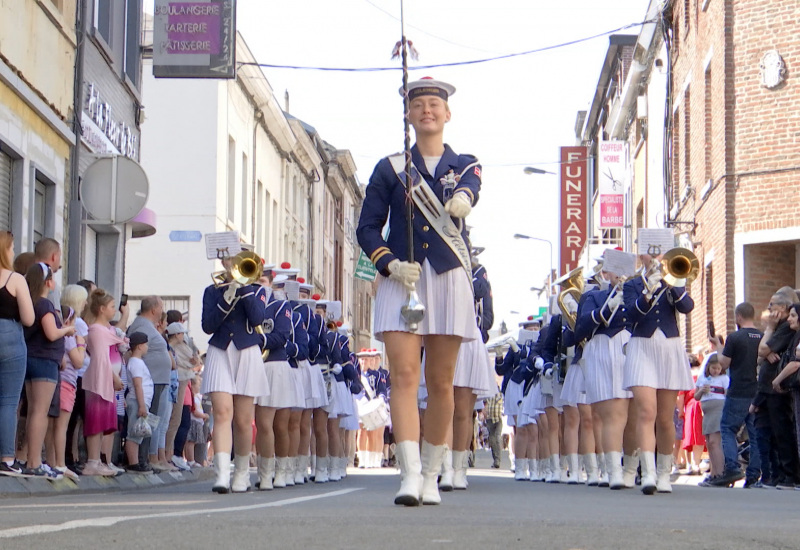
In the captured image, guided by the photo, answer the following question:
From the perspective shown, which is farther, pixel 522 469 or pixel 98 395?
pixel 522 469

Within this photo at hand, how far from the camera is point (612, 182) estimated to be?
52344mm

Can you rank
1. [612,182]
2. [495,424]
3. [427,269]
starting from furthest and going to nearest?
[612,182]
[495,424]
[427,269]

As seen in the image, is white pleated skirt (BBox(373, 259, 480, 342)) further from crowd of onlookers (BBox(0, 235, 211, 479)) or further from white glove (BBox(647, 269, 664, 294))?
crowd of onlookers (BBox(0, 235, 211, 479))

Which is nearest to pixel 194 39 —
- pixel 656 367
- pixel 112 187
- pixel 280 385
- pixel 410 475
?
pixel 112 187

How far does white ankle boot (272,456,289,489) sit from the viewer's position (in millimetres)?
15219

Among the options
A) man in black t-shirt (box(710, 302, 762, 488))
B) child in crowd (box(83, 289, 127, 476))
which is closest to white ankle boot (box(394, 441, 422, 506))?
child in crowd (box(83, 289, 127, 476))

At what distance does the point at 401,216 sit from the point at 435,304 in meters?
0.58

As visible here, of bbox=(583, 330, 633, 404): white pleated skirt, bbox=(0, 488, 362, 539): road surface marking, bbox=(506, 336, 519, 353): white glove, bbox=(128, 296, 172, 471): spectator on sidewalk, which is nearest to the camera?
bbox=(0, 488, 362, 539): road surface marking

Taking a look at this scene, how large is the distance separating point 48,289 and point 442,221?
214 inches

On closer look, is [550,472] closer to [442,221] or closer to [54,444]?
[54,444]

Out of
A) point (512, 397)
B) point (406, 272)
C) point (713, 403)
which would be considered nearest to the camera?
point (406, 272)

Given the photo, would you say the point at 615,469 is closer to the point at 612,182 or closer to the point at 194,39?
the point at 194,39

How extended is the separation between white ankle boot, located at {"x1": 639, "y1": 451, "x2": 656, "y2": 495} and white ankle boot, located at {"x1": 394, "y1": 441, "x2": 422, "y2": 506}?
4.34 meters

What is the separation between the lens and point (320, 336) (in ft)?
59.3
